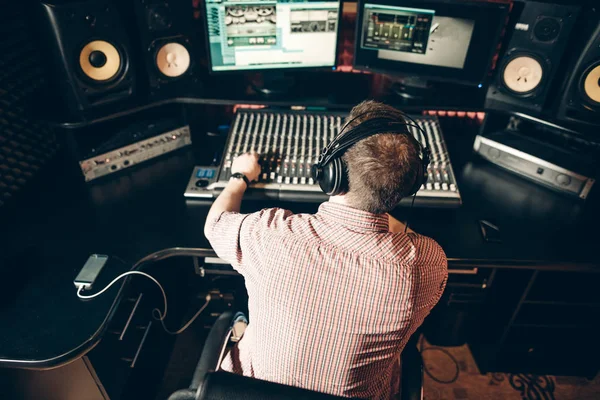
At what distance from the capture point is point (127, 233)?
1.33m

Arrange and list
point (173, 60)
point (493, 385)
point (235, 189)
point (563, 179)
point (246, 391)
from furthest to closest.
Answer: point (493, 385) < point (173, 60) < point (563, 179) < point (235, 189) < point (246, 391)

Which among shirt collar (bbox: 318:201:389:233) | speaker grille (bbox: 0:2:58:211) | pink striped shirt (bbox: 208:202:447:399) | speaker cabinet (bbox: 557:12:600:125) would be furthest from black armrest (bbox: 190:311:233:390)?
speaker cabinet (bbox: 557:12:600:125)

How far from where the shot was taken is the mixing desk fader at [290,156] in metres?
1.39

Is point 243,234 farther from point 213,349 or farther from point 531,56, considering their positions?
point 531,56

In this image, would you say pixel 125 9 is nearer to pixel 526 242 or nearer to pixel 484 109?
pixel 484 109

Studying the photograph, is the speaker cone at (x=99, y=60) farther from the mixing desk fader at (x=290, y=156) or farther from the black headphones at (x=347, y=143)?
the black headphones at (x=347, y=143)

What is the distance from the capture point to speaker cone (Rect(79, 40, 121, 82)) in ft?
4.52

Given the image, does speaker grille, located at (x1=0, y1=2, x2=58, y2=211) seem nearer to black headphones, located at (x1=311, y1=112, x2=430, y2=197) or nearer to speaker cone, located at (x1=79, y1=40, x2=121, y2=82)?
speaker cone, located at (x1=79, y1=40, x2=121, y2=82)

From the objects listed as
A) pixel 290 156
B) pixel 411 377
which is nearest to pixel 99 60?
pixel 290 156

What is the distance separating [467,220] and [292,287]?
770 millimetres

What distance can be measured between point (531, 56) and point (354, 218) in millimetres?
1044

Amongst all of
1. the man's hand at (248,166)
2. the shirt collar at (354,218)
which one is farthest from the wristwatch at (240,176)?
the shirt collar at (354,218)

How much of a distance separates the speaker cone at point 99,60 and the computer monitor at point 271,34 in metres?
0.34

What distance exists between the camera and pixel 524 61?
59.7 inches
